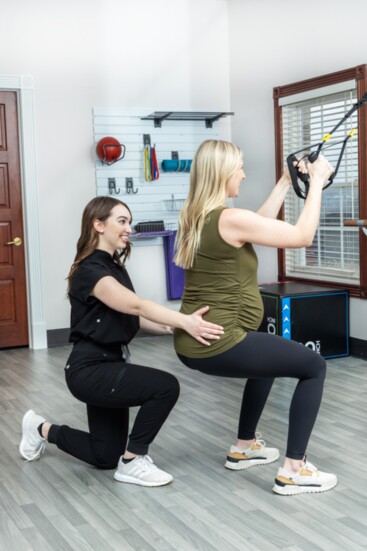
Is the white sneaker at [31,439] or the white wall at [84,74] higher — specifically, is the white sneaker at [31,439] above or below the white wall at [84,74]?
below

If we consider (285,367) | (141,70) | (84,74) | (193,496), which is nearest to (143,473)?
(193,496)

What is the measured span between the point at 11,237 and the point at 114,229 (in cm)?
332

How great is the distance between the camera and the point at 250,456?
3207 millimetres

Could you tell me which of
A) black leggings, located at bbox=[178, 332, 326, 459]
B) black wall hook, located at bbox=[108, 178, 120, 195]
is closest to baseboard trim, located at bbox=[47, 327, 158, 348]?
black wall hook, located at bbox=[108, 178, 120, 195]

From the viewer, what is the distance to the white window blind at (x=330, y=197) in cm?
548

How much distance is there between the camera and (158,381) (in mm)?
2963

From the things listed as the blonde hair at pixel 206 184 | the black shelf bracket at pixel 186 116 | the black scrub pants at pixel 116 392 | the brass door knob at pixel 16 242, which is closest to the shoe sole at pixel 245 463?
the black scrub pants at pixel 116 392

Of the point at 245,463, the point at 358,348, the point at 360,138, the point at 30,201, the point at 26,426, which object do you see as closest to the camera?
the point at 245,463

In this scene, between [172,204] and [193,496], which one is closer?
[193,496]

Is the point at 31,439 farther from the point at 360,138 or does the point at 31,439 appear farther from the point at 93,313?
the point at 360,138

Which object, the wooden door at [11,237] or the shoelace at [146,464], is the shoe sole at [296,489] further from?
the wooden door at [11,237]

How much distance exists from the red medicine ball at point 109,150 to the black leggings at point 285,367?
3624 mm

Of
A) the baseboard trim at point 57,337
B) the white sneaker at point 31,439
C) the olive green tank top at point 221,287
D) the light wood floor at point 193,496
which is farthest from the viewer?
the baseboard trim at point 57,337

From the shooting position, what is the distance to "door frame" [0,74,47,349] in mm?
6059
